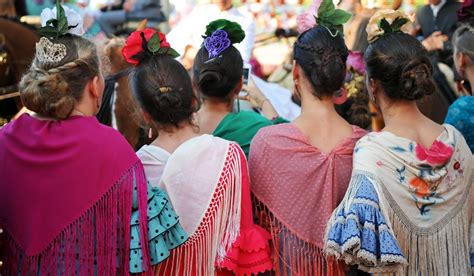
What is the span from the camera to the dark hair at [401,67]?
9.87 feet

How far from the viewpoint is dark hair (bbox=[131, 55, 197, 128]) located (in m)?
3.16

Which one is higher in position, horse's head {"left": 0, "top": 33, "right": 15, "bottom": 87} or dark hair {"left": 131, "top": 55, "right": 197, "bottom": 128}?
dark hair {"left": 131, "top": 55, "right": 197, "bottom": 128}

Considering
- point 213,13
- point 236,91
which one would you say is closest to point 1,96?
point 213,13

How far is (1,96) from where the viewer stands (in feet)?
17.5

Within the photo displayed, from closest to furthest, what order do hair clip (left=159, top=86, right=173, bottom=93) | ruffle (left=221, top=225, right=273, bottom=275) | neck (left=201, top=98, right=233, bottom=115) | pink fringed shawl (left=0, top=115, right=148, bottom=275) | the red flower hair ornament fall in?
1. pink fringed shawl (left=0, top=115, right=148, bottom=275)
2. ruffle (left=221, top=225, right=273, bottom=275)
3. hair clip (left=159, top=86, right=173, bottom=93)
4. the red flower hair ornament
5. neck (left=201, top=98, right=233, bottom=115)

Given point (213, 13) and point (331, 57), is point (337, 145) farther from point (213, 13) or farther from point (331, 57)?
point (213, 13)

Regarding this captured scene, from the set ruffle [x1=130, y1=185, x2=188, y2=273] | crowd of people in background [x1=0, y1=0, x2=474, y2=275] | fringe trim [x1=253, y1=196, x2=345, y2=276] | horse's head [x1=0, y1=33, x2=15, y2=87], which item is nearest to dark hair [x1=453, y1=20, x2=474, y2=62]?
crowd of people in background [x1=0, y1=0, x2=474, y2=275]

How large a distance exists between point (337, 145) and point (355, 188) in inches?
10.2

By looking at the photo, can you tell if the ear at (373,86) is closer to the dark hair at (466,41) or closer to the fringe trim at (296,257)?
the fringe trim at (296,257)

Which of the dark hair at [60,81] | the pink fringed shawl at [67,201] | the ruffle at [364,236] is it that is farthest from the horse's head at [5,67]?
the ruffle at [364,236]

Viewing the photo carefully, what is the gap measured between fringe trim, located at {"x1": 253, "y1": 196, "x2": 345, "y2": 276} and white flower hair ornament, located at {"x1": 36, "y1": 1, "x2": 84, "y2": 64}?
105cm

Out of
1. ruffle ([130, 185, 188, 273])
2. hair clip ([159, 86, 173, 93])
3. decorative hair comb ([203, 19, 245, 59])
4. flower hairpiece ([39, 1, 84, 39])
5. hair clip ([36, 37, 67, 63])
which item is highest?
flower hairpiece ([39, 1, 84, 39])

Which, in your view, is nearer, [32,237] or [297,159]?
[32,237]

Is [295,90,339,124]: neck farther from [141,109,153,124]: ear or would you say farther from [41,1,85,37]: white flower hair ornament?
[41,1,85,37]: white flower hair ornament
